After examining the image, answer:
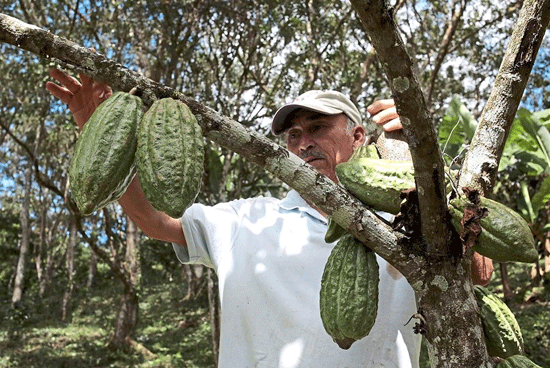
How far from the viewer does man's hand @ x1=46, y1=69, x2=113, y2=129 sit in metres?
1.55

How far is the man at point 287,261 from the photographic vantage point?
2.02 m

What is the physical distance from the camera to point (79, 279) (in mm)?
20344

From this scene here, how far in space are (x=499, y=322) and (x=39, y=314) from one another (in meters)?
14.7

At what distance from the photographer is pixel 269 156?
1.26 meters

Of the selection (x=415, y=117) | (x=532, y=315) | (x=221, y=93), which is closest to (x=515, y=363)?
(x=415, y=117)

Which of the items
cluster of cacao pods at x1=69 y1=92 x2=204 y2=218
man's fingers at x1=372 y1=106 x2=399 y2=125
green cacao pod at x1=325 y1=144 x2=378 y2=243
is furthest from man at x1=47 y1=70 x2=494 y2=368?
cluster of cacao pods at x1=69 y1=92 x2=204 y2=218

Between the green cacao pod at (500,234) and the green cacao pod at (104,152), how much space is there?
28.9 inches

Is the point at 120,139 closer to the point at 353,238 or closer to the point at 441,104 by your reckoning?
the point at 353,238

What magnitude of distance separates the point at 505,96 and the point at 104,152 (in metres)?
0.99

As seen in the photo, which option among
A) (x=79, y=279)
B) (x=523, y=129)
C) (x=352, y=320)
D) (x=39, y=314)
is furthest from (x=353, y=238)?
(x=79, y=279)

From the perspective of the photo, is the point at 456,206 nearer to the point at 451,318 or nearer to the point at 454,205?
the point at 454,205

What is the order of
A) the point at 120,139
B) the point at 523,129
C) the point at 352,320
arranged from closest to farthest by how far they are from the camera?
the point at 120,139
the point at 352,320
the point at 523,129

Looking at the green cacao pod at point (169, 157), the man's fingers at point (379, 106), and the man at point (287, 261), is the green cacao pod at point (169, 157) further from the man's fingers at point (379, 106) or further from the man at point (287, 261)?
the man's fingers at point (379, 106)

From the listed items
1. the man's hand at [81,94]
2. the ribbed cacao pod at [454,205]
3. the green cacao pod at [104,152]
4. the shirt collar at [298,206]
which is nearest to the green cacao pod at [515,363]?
the ribbed cacao pod at [454,205]
